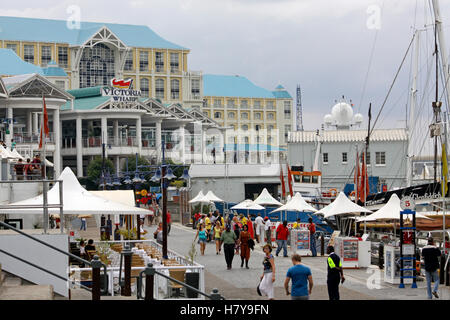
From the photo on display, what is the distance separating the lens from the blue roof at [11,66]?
102562mm

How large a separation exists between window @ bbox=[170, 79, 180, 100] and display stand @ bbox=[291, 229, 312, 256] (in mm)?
109138

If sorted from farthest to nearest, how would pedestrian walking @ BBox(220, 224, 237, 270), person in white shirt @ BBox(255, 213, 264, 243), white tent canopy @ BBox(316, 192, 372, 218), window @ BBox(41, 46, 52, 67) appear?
window @ BBox(41, 46, 52, 67)
person in white shirt @ BBox(255, 213, 264, 243)
white tent canopy @ BBox(316, 192, 372, 218)
pedestrian walking @ BBox(220, 224, 237, 270)

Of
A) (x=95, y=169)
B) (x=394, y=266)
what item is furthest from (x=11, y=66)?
(x=394, y=266)

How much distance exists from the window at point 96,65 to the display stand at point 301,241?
9932 centimetres

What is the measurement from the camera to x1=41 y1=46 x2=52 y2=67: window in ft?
415

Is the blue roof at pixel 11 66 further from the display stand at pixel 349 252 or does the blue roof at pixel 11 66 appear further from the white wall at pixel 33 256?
the white wall at pixel 33 256

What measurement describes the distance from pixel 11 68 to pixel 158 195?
125 feet

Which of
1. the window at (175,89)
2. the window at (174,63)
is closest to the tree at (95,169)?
the window at (175,89)

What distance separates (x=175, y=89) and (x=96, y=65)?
677 inches

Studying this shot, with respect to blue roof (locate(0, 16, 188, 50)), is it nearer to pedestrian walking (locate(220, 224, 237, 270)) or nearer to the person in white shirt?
the person in white shirt

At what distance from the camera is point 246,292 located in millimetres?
19969

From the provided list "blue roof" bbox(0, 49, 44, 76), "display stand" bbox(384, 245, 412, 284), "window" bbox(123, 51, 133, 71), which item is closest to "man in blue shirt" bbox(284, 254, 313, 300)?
"display stand" bbox(384, 245, 412, 284)

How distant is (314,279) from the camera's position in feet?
74.5
